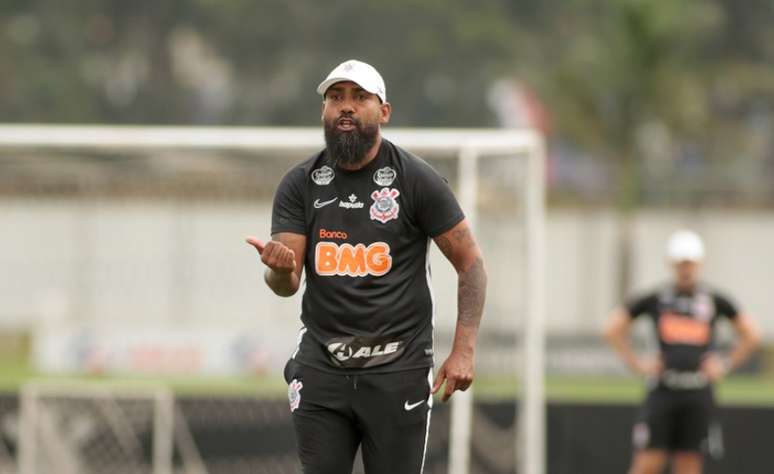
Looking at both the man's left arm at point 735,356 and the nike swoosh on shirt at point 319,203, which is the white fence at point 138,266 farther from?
the nike swoosh on shirt at point 319,203

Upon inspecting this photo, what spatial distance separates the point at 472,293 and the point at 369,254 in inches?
19.0

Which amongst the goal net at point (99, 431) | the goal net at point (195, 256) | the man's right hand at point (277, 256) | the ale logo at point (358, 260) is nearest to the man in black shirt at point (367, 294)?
the ale logo at point (358, 260)

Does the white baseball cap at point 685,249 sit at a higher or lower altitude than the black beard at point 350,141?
lower

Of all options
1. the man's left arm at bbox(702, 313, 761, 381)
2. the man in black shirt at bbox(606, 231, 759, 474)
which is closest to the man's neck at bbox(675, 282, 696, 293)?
the man in black shirt at bbox(606, 231, 759, 474)

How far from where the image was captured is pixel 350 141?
6.94m

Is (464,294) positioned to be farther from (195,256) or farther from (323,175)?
(195,256)

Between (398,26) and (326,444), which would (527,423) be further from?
(398,26)

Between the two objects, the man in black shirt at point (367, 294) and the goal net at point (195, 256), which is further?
the goal net at point (195, 256)

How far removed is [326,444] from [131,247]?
1169 cm

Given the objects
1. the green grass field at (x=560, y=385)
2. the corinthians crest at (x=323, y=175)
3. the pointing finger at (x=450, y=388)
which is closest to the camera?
the pointing finger at (x=450, y=388)

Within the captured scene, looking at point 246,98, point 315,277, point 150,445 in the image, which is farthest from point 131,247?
point 246,98

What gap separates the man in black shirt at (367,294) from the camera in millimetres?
7043

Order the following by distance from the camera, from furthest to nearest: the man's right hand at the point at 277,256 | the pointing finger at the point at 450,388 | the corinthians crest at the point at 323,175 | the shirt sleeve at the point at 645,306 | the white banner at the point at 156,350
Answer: the white banner at the point at 156,350, the shirt sleeve at the point at 645,306, the corinthians crest at the point at 323,175, the pointing finger at the point at 450,388, the man's right hand at the point at 277,256

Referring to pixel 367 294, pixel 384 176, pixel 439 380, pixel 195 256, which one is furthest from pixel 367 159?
pixel 195 256
